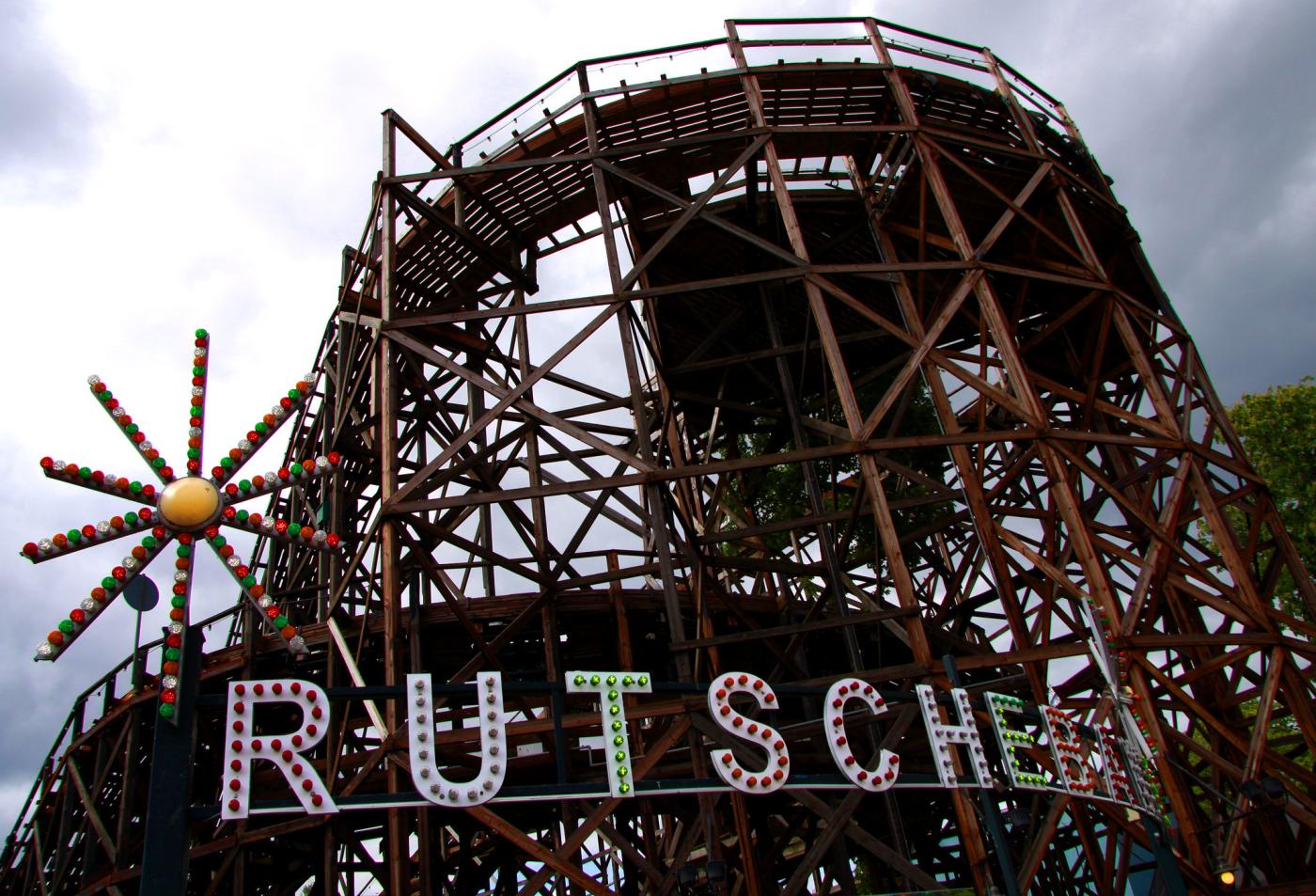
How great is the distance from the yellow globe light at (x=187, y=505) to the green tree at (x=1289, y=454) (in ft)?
70.3

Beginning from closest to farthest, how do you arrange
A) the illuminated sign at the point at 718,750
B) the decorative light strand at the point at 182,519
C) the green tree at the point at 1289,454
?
1. the illuminated sign at the point at 718,750
2. the decorative light strand at the point at 182,519
3. the green tree at the point at 1289,454

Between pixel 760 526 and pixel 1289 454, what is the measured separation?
14331 mm

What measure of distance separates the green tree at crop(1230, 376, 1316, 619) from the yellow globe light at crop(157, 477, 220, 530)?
21.4 metres

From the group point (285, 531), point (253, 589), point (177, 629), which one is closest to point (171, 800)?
point (177, 629)

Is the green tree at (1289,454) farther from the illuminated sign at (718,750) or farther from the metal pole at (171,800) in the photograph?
the metal pole at (171,800)

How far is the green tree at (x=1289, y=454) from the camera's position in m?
21.0

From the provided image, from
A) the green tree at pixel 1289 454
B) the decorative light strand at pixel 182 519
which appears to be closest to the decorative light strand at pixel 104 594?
the decorative light strand at pixel 182 519

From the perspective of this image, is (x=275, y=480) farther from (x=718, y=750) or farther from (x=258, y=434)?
(x=718, y=750)

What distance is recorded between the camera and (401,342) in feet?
43.0

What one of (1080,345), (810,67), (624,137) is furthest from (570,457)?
(1080,345)

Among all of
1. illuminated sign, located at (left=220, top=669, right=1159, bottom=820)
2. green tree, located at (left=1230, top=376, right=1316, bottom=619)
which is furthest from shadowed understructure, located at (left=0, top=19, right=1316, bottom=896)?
green tree, located at (left=1230, top=376, right=1316, bottom=619)

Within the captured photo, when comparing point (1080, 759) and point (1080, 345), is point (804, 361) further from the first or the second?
point (1080, 759)

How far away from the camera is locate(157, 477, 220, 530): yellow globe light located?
7.98 metres

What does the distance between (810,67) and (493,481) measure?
845 centimetres
